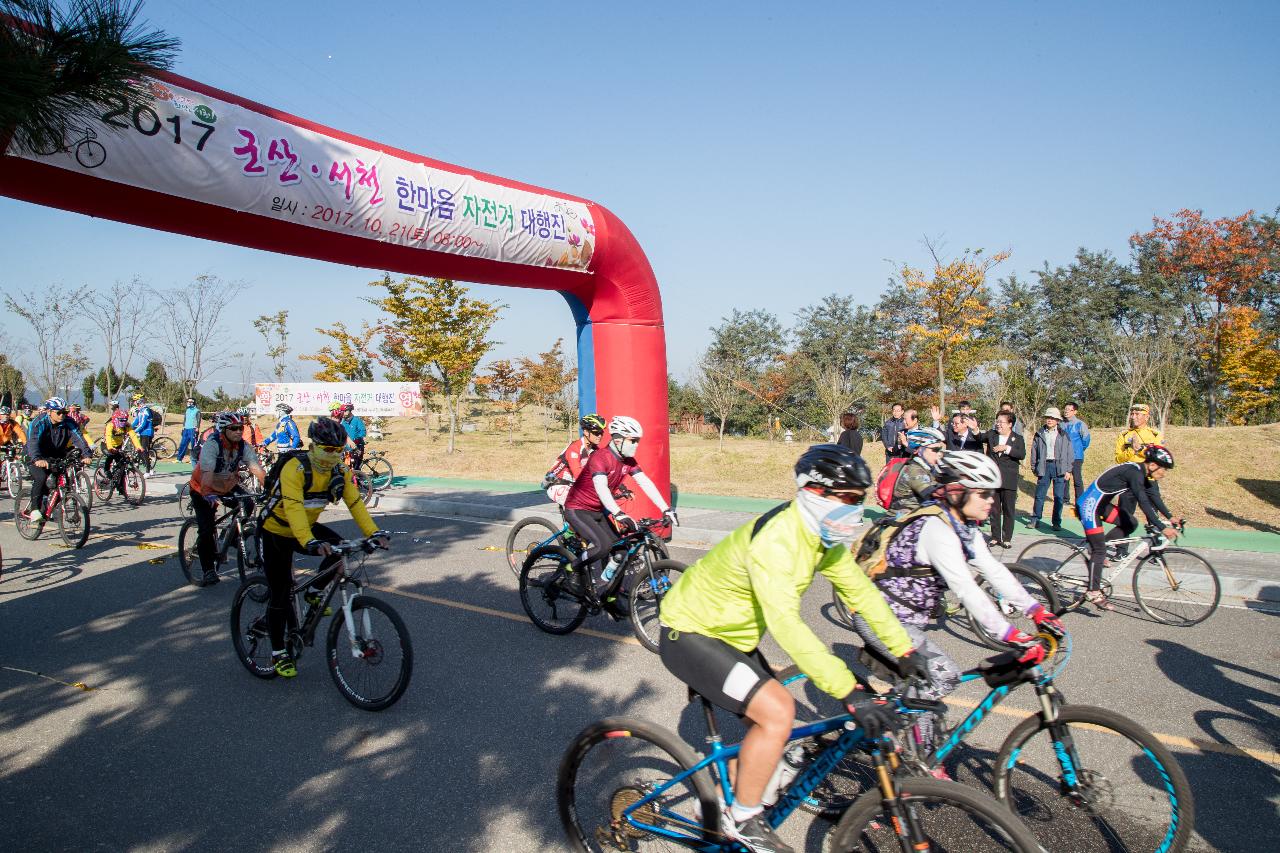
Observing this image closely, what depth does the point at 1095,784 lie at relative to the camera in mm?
3287

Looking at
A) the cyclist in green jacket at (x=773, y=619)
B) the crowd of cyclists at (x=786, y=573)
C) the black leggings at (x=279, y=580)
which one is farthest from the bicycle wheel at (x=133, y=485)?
the cyclist in green jacket at (x=773, y=619)

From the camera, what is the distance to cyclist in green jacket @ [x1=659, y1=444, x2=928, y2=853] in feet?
9.14

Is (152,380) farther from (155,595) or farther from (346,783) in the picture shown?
(346,783)

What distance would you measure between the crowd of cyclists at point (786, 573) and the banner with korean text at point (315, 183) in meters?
3.58

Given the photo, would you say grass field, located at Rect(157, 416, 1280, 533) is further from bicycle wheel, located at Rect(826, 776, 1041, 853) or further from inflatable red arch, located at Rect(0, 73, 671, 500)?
bicycle wheel, located at Rect(826, 776, 1041, 853)

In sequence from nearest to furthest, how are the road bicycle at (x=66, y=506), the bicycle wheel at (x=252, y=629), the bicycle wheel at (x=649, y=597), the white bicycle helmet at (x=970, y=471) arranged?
1. the white bicycle helmet at (x=970, y=471)
2. the bicycle wheel at (x=252, y=629)
3. the bicycle wheel at (x=649, y=597)
4. the road bicycle at (x=66, y=506)

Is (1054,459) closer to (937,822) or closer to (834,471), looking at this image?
(834,471)

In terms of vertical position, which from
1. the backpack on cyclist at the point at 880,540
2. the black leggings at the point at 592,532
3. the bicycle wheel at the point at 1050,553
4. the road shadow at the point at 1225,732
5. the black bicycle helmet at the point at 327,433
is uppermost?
the black bicycle helmet at the point at 327,433

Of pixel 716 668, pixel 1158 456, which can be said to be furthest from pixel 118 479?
pixel 1158 456

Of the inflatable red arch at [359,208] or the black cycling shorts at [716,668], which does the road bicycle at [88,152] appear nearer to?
the inflatable red arch at [359,208]

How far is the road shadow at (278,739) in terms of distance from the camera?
382cm

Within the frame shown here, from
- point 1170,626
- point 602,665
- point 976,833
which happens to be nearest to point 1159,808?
point 976,833

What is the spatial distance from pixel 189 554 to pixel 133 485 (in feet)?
29.7

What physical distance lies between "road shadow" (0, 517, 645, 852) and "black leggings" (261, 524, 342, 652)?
0.49 meters
